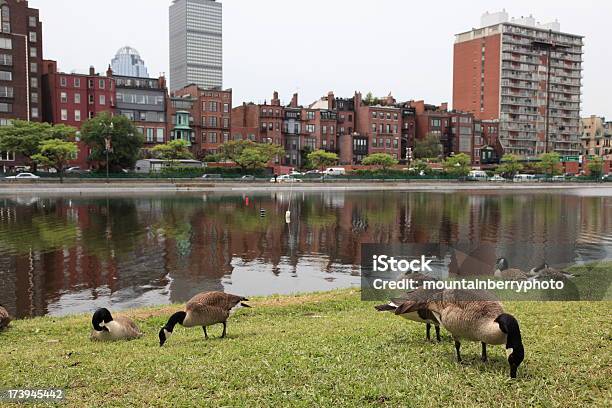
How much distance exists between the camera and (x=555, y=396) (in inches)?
247

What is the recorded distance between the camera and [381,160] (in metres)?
115

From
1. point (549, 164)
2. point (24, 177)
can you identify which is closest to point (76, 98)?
point (24, 177)

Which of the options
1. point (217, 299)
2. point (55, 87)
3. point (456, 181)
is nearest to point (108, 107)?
point (55, 87)

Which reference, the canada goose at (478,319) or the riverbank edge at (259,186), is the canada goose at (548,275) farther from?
the riverbank edge at (259,186)

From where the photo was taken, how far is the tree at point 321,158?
11421 centimetres

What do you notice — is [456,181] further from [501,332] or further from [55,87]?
[501,332]

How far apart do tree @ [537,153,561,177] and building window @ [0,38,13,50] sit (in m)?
119

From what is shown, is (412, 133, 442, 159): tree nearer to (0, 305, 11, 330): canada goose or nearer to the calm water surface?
the calm water surface

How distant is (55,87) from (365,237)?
8638 cm

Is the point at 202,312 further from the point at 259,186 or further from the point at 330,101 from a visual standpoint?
the point at 330,101

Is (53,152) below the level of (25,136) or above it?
below

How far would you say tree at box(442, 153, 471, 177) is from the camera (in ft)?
394

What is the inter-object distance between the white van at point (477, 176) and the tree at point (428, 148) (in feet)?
32.5

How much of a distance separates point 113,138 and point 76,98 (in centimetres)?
2001
